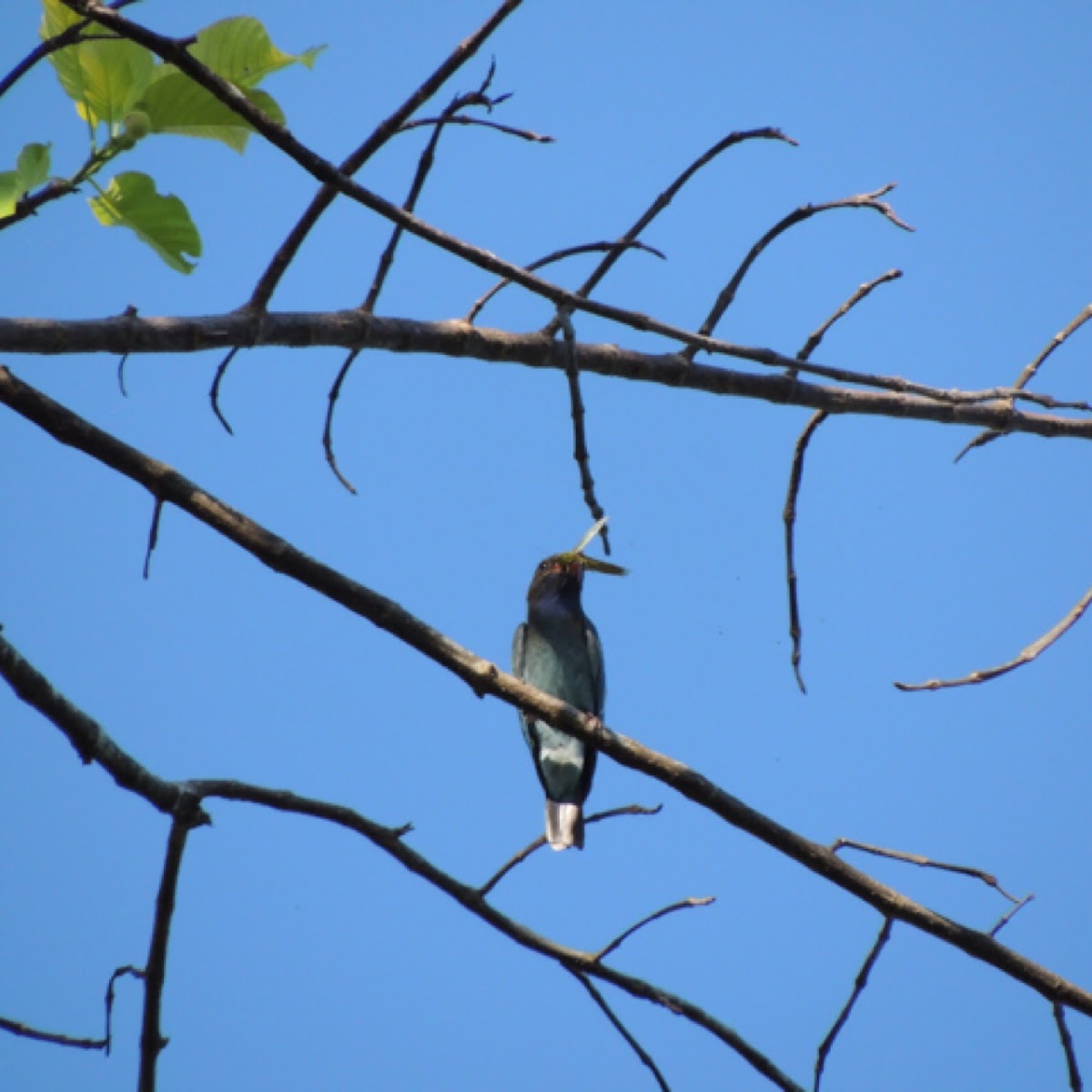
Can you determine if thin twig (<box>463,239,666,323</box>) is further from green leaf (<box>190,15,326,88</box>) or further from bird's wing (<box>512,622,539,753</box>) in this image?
bird's wing (<box>512,622,539,753</box>)

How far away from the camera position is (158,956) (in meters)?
2.37

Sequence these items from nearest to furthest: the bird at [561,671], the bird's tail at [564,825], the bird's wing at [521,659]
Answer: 1. the bird's tail at [564,825]
2. the bird at [561,671]
3. the bird's wing at [521,659]

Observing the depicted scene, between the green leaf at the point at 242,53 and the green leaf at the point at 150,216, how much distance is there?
0.26 meters

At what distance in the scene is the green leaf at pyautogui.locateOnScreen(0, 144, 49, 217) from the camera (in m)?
2.10

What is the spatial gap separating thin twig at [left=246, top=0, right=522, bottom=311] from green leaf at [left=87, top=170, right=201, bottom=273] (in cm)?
24

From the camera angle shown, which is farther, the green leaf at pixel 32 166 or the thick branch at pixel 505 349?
the thick branch at pixel 505 349

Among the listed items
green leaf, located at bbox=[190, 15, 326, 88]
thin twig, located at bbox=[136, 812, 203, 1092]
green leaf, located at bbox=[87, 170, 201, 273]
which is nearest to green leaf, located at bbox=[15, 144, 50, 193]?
green leaf, located at bbox=[87, 170, 201, 273]

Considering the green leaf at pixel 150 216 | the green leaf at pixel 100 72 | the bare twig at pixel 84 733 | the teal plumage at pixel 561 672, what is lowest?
the bare twig at pixel 84 733

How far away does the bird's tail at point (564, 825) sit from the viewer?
5488 mm

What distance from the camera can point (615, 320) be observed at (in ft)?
7.16

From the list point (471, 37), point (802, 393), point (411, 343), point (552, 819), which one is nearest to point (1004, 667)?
point (802, 393)

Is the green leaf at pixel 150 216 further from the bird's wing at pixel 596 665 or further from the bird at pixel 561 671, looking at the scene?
the bird's wing at pixel 596 665

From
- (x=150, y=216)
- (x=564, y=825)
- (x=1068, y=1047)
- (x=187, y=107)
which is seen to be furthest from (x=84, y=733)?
(x=564, y=825)

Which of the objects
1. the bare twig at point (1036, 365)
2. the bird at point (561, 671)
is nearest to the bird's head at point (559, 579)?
the bird at point (561, 671)
